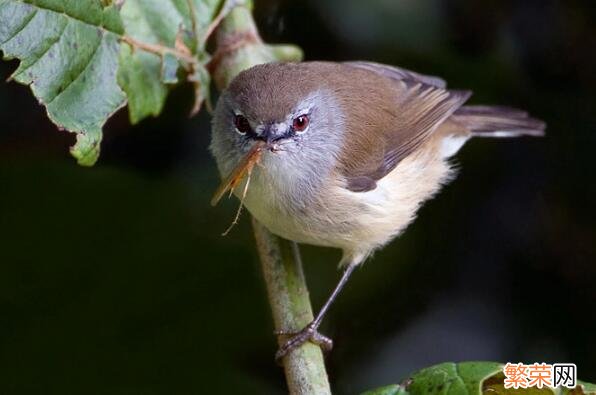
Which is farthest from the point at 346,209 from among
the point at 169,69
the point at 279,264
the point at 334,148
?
the point at 169,69

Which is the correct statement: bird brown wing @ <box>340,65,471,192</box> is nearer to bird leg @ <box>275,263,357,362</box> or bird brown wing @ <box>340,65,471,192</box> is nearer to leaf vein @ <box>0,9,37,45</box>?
bird leg @ <box>275,263,357,362</box>

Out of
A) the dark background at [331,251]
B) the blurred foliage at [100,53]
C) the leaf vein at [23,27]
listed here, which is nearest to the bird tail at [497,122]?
the dark background at [331,251]

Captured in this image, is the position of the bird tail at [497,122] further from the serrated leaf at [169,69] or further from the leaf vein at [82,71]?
the leaf vein at [82,71]

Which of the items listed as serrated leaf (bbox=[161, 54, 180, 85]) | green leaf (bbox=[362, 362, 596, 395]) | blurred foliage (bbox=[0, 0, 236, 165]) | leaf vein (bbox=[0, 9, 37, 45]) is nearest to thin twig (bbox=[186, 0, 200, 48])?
blurred foliage (bbox=[0, 0, 236, 165])

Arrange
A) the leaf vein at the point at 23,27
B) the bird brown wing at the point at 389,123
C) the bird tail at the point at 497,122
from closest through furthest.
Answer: the leaf vein at the point at 23,27, the bird brown wing at the point at 389,123, the bird tail at the point at 497,122

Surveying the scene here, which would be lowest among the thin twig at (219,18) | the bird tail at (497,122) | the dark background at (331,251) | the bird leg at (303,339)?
the bird leg at (303,339)

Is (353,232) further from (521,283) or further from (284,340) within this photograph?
(521,283)
